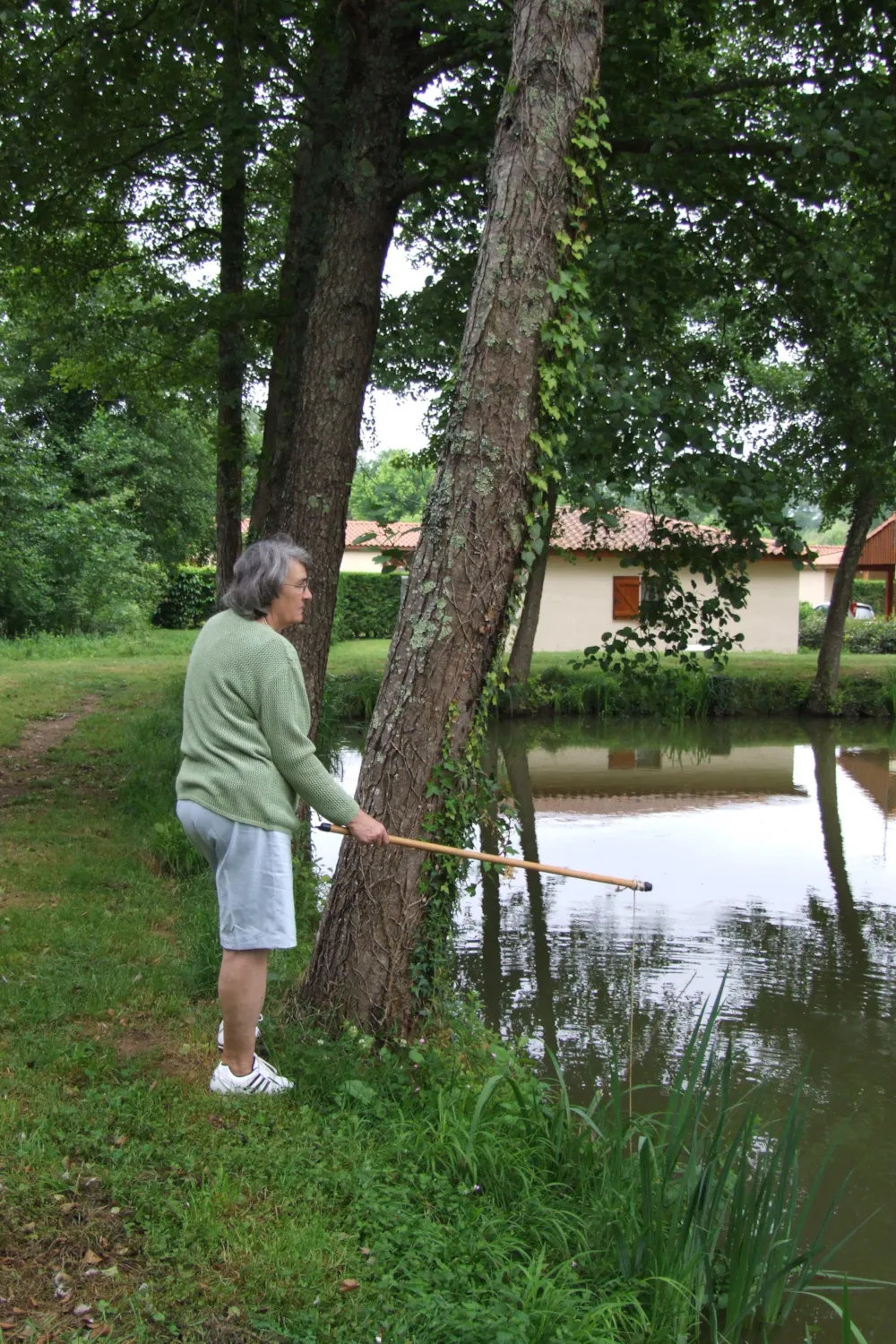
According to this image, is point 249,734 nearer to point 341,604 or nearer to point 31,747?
point 31,747

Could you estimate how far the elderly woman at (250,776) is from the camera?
3.72m

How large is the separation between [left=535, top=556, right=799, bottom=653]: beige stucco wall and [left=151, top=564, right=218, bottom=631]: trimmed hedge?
32.5 feet

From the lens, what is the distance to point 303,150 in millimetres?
9461

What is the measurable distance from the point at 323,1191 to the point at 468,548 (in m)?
2.32

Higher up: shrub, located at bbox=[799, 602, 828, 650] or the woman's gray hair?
shrub, located at bbox=[799, 602, 828, 650]

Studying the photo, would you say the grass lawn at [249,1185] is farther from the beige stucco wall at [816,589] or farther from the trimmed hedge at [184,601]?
the beige stucco wall at [816,589]

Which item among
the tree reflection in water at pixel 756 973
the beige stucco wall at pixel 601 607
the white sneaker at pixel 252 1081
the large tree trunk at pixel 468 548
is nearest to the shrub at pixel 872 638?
the beige stucco wall at pixel 601 607

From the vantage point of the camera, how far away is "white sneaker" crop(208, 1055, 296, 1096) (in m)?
3.93

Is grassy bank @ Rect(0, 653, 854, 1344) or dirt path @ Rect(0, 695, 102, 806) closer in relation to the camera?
grassy bank @ Rect(0, 653, 854, 1344)

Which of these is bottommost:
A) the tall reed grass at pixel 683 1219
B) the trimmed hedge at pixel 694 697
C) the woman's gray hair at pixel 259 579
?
the tall reed grass at pixel 683 1219

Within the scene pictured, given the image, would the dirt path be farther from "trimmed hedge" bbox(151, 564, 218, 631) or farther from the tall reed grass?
"trimmed hedge" bbox(151, 564, 218, 631)

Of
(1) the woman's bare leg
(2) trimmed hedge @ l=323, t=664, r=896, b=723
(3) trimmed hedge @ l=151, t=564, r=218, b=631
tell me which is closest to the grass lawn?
(1) the woman's bare leg

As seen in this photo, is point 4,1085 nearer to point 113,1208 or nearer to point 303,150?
point 113,1208

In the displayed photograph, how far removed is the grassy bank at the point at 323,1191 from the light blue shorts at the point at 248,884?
0.59 m
